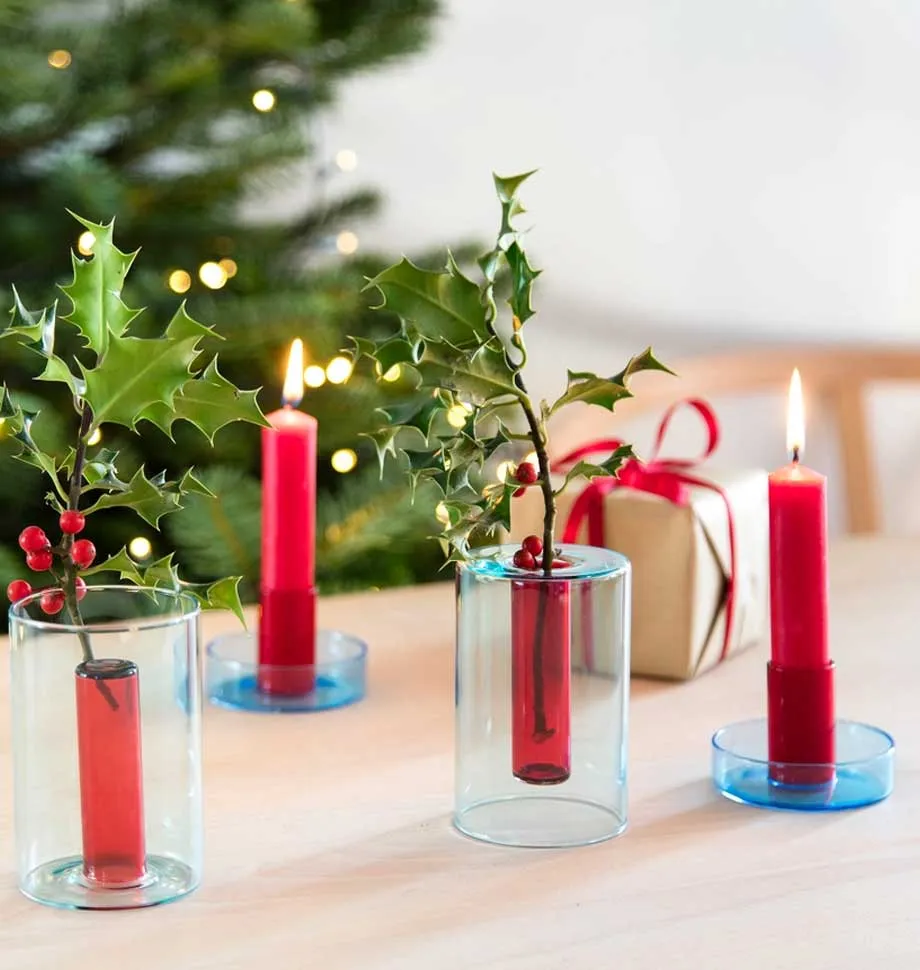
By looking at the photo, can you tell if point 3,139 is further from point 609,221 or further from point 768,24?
point 768,24

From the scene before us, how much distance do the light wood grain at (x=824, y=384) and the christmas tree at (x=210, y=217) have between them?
277mm

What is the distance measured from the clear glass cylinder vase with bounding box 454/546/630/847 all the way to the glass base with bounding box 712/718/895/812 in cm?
9

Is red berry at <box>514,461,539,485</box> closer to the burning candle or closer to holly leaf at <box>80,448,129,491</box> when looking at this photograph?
holly leaf at <box>80,448,129,491</box>

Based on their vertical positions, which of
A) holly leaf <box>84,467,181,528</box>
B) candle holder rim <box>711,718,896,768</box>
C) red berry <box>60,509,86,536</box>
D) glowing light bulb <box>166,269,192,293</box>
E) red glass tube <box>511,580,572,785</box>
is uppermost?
glowing light bulb <box>166,269,192,293</box>

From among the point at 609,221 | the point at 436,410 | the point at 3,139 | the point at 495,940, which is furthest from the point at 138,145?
the point at 495,940

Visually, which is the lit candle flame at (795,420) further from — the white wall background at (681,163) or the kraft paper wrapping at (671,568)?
the white wall background at (681,163)

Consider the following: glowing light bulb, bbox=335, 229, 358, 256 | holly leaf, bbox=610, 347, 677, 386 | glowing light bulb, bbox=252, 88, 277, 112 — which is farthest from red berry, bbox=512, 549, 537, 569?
glowing light bulb, bbox=335, 229, 358, 256

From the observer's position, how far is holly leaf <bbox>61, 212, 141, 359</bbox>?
60 centimetres

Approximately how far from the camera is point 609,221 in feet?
7.45

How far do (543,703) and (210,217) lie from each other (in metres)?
1.11

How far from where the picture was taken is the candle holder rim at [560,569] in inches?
28.3

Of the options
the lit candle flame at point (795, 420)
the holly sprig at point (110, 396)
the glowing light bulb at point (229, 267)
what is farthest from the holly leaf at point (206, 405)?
the glowing light bulb at point (229, 267)

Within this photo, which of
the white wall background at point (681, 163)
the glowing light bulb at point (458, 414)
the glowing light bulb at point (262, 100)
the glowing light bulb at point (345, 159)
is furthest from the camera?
the white wall background at point (681, 163)

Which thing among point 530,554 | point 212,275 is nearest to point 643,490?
point 530,554
